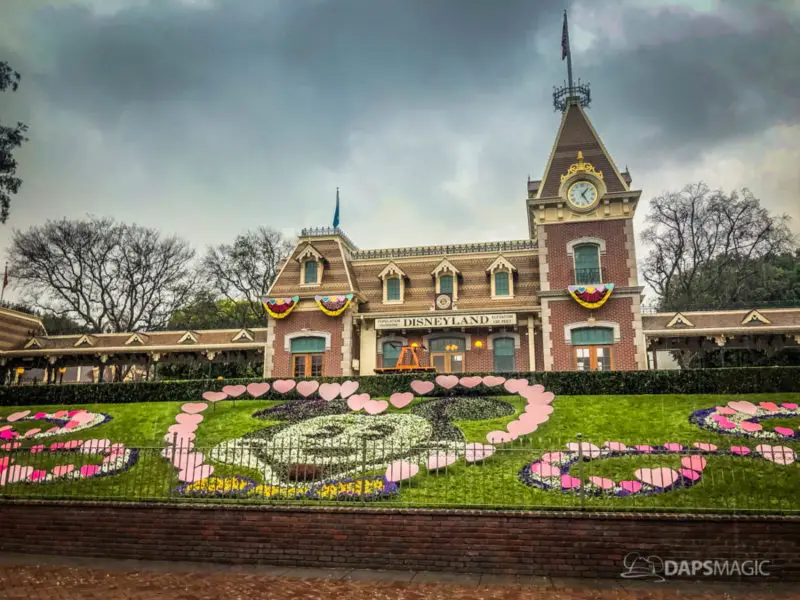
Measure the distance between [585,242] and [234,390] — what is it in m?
18.0

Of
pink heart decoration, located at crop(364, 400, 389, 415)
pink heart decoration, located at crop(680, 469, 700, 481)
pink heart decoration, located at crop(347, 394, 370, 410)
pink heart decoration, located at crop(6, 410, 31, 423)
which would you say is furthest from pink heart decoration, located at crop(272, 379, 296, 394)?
pink heart decoration, located at crop(680, 469, 700, 481)

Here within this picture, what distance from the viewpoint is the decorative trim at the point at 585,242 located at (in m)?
27.8

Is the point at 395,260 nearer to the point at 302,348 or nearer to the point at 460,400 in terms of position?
the point at 302,348

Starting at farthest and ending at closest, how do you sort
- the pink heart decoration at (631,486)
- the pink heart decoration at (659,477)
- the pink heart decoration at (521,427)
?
the pink heart decoration at (521,427) → the pink heart decoration at (659,477) → the pink heart decoration at (631,486)

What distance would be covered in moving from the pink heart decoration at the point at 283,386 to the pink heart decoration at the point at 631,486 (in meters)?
14.1

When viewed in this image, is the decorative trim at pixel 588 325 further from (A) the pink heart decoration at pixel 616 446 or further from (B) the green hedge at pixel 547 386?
(A) the pink heart decoration at pixel 616 446

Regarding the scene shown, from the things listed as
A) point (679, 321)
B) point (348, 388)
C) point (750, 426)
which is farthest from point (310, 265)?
point (750, 426)

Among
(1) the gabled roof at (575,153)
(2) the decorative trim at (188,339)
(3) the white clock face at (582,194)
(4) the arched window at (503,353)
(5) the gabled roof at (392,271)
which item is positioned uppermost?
(1) the gabled roof at (575,153)

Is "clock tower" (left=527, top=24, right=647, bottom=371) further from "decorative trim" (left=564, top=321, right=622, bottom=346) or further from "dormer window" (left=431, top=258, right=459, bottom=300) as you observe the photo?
"dormer window" (left=431, top=258, right=459, bottom=300)

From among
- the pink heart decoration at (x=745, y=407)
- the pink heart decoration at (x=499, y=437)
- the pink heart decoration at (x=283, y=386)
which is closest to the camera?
the pink heart decoration at (x=499, y=437)

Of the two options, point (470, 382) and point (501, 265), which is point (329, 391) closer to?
point (470, 382)

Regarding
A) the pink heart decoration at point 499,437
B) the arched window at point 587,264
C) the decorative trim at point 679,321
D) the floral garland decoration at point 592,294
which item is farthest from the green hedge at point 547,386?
the arched window at point 587,264

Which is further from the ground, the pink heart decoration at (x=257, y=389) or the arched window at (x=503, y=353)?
the arched window at (x=503, y=353)

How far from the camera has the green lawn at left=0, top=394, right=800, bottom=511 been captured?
1127 centimetres
